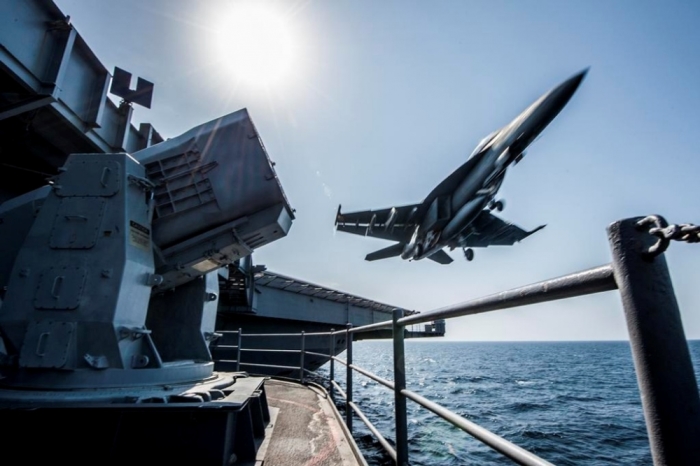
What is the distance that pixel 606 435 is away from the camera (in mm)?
11195

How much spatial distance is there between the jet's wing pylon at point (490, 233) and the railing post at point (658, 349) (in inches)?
533

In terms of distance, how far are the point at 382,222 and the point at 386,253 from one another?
184 centimetres

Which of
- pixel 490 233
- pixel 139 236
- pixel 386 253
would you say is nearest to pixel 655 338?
pixel 139 236

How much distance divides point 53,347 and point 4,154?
3968mm

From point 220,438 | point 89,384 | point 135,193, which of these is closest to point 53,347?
point 89,384

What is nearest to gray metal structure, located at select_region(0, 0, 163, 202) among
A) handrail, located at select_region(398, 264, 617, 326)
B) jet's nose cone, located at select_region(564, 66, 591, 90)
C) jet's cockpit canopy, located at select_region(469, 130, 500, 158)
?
handrail, located at select_region(398, 264, 617, 326)

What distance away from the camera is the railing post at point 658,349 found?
0.63 meters

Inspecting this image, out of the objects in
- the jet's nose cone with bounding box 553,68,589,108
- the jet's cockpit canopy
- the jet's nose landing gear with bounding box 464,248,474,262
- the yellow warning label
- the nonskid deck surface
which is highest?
the jet's cockpit canopy

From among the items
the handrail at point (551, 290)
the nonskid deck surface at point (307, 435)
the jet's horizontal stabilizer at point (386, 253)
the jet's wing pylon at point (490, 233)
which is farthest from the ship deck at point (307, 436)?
the jet's horizontal stabilizer at point (386, 253)

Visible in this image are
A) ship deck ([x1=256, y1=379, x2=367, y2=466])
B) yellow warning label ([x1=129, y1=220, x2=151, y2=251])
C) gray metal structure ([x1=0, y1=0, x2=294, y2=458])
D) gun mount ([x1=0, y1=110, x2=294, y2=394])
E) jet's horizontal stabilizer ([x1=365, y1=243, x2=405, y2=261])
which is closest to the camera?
gray metal structure ([x1=0, y1=0, x2=294, y2=458])

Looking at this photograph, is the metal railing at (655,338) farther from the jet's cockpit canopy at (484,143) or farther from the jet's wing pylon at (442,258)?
the jet's wing pylon at (442,258)

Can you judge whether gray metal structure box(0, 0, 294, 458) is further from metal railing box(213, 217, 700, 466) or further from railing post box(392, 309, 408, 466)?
metal railing box(213, 217, 700, 466)

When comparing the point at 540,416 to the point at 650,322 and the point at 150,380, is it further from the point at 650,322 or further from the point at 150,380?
the point at 650,322

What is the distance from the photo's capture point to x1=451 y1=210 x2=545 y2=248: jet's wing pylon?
1441 centimetres
